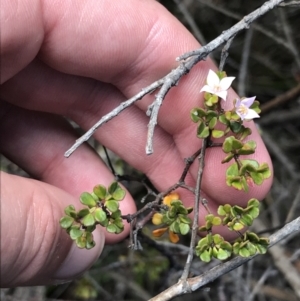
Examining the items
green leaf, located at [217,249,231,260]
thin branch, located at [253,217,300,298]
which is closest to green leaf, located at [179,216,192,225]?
green leaf, located at [217,249,231,260]

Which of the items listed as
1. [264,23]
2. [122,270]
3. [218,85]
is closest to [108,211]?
[218,85]

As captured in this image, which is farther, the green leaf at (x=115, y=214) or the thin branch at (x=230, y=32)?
the thin branch at (x=230, y=32)

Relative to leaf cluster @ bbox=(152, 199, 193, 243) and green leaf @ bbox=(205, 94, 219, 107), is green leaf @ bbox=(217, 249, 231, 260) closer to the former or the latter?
leaf cluster @ bbox=(152, 199, 193, 243)

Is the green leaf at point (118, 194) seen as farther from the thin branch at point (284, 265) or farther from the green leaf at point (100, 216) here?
the thin branch at point (284, 265)

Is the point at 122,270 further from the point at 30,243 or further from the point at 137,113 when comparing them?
the point at 30,243

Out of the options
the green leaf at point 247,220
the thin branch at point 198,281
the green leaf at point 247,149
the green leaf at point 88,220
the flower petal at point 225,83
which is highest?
the flower petal at point 225,83

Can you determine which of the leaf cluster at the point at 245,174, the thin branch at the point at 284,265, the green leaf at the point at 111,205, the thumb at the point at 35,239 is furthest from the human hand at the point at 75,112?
the thin branch at the point at 284,265

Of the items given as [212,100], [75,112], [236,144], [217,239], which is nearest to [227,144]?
[236,144]

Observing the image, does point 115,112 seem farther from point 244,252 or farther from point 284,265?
point 284,265
